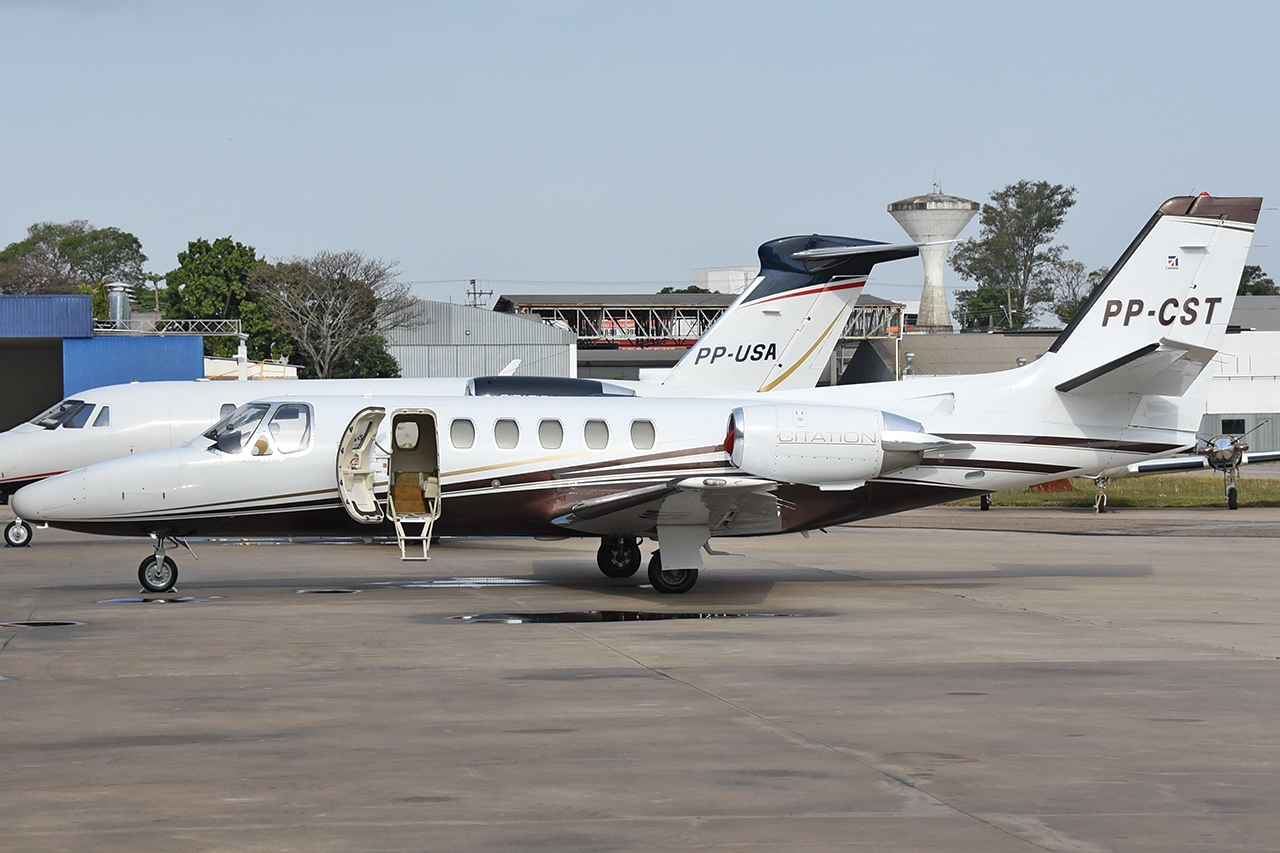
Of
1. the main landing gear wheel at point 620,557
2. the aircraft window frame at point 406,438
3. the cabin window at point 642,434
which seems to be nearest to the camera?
the cabin window at point 642,434

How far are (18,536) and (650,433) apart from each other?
12.1 m

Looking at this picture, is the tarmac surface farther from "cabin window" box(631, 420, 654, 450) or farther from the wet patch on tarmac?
"cabin window" box(631, 420, 654, 450)

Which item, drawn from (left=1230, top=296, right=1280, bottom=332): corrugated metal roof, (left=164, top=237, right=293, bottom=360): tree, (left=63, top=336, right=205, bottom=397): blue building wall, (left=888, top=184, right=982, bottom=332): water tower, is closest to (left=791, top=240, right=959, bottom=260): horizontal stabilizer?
(left=63, top=336, right=205, bottom=397): blue building wall

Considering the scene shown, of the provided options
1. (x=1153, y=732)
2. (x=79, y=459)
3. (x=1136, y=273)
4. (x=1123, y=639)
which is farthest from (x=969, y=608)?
(x=79, y=459)

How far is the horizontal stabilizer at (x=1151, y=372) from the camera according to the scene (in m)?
16.4

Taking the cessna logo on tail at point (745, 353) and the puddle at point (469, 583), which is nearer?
the puddle at point (469, 583)

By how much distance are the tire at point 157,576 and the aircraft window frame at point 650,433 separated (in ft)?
18.8

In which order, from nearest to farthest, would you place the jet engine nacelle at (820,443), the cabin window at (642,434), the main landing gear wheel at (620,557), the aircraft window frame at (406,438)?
the jet engine nacelle at (820,443) → the cabin window at (642,434) → the aircraft window frame at (406,438) → the main landing gear wheel at (620,557)

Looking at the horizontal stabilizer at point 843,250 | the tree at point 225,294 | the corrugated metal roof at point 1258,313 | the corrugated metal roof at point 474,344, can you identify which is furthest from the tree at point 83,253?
the horizontal stabilizer at point 843,250

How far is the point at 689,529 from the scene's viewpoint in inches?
631

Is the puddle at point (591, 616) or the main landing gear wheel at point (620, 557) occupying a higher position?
the main landing gear wheel at point (620, 557)

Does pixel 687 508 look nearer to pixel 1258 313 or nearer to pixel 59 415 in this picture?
pixel 59 415

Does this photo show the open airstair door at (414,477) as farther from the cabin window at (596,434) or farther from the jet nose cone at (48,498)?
the jet nose cone at (48,498)

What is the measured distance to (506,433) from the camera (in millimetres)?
16250
